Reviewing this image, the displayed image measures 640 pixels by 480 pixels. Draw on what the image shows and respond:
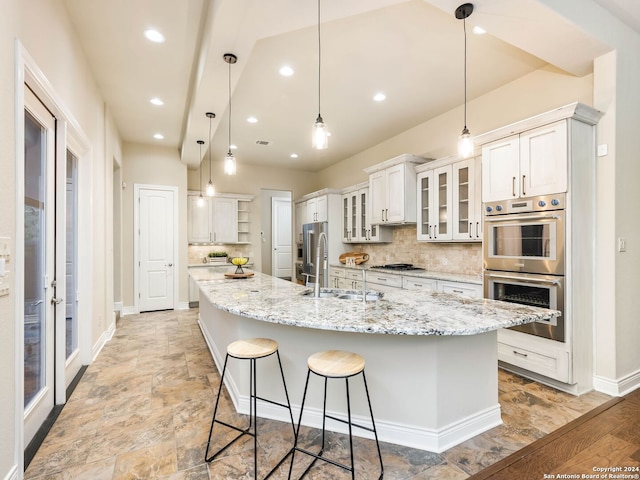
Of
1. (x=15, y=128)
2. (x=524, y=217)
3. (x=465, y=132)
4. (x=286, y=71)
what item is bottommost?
(x=524, y=217)

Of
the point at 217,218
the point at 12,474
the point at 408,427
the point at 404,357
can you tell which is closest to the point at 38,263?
the point at 12,474

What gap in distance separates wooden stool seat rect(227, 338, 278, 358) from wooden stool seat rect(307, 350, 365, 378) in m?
→ 0.33

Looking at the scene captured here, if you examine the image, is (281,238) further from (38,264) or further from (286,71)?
(38,264)

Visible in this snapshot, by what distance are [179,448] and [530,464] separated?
6.70 ft

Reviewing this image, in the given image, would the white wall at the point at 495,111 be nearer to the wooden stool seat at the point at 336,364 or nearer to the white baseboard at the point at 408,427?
the white baseboard at the point at 408,427

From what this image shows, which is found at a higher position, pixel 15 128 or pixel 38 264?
pixel 15 128

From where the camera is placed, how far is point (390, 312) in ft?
6.25

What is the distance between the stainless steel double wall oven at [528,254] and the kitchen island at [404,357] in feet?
3.07

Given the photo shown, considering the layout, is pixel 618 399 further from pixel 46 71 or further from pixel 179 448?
pixel 46 71

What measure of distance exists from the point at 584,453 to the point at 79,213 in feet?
14.4

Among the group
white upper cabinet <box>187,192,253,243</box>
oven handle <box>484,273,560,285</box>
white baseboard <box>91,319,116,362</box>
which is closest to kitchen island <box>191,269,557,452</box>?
oven handle <box>484,273,560,285</box>

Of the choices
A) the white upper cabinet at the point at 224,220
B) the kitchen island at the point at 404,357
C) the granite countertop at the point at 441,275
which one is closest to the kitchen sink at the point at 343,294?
the kitchen island at the point at 404,357

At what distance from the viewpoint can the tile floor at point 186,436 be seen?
1.77 meters

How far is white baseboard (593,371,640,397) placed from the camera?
8.62 feet
